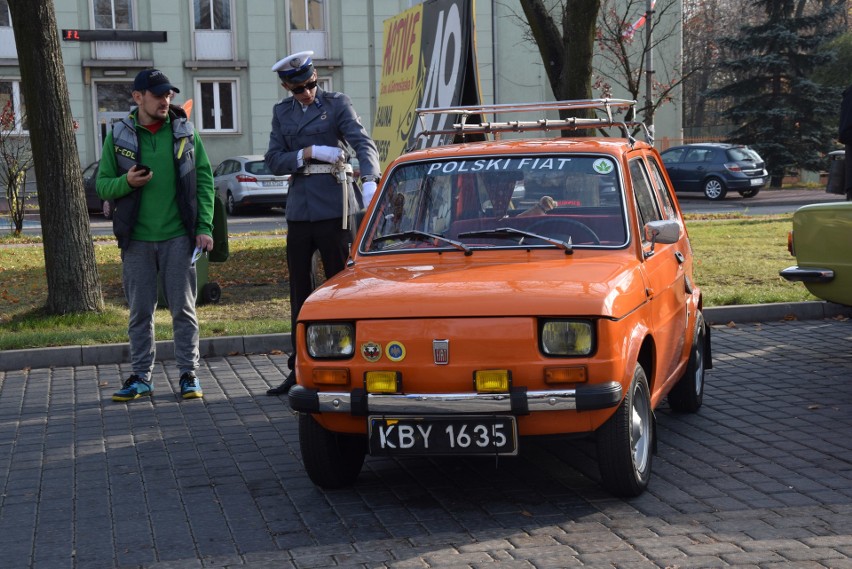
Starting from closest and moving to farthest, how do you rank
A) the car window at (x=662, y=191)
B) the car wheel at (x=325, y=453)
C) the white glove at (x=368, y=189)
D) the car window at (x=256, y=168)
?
the car wheel at (x=325, y=453), the car window at (x=662, y=191), the white glove at (x=368, y=189), the car window at (x=256, y=168)

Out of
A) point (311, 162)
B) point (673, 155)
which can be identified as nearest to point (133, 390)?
point (311, 162)

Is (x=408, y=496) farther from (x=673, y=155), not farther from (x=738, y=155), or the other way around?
(x=673, y=155)

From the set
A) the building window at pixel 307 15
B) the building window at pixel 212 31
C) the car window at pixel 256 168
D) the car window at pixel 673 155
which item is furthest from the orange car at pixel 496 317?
the building window at pixel 307 15

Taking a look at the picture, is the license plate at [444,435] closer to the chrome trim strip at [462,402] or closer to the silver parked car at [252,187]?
the chrome trim strip at [462,402]

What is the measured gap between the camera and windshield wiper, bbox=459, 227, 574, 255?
5.90 metres

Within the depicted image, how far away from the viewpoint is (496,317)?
202 inches

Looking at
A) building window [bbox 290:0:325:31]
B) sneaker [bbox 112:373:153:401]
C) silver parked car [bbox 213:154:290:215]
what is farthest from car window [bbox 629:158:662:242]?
building window [bbox 290:0:325:31]

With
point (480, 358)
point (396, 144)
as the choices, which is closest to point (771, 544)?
point (480, 358)

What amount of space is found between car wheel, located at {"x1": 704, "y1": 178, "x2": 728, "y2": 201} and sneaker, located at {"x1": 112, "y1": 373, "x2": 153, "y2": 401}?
27.4 metres

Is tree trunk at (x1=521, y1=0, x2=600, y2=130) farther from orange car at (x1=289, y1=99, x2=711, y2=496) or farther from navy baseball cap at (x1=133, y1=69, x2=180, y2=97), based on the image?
orange car at (x1=289, y1=99, x2=711, y2=496)

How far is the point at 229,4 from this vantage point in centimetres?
4012

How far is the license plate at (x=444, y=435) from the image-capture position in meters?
5.11

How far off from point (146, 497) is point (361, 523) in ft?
3.95

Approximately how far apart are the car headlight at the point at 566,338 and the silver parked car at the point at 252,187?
2534 cm
